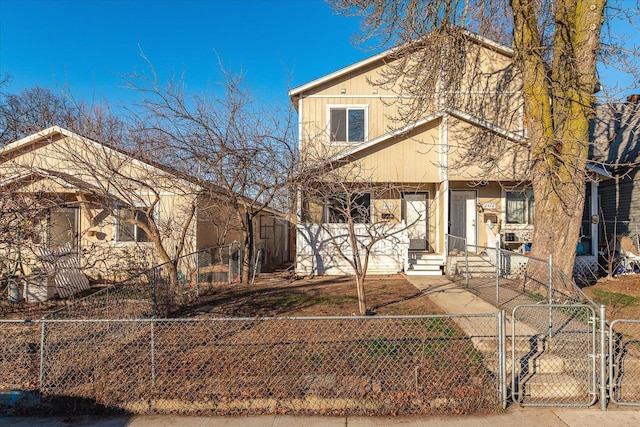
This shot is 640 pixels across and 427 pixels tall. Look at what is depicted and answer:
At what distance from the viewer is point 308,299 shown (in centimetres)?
929

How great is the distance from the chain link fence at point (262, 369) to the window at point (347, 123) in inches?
356

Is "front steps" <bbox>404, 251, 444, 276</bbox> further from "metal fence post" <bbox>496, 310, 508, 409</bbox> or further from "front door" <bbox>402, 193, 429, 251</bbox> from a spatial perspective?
"metal fence post" <bbox>496, 310, 508, 409</bbox>

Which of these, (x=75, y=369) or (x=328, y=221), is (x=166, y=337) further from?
(x=328, y=221)

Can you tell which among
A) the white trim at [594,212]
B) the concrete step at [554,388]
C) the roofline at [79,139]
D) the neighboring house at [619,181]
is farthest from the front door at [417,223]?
the concrete step at [554,388]

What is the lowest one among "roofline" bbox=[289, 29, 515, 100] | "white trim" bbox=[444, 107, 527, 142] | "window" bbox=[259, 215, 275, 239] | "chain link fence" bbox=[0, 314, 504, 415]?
"chain link fence" bbox=[0, 314, 504, 415]

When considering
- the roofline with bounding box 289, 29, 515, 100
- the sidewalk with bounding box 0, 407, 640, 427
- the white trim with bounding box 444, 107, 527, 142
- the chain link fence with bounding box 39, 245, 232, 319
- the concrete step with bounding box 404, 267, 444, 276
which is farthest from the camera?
the roofline with bounding box 289, 29, 515, 100

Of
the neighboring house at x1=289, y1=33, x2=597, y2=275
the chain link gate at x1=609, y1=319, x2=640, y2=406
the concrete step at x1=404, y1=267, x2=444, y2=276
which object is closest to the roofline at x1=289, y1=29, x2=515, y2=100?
the neighboring house at x1=289, y1=33, x2=597, y2=275

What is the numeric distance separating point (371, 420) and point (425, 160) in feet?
32.9

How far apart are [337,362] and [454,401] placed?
60.4 inches

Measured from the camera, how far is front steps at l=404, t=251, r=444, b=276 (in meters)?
12.9

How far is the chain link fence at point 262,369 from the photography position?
14.7ft

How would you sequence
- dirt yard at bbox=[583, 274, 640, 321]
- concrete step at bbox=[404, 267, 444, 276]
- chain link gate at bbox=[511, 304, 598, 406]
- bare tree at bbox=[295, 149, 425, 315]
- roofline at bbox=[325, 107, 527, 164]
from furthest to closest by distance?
concrete step at bbox=[404, 267, 444, 276] → bare tree at bbox=[295, 149, 425, 315] → roofline at bbox=[325, 107, 527, 164] → dirt yard at bbox=[583, 274, 640, 321] → chain link gate at bbox=[511, 304, 598, 406]

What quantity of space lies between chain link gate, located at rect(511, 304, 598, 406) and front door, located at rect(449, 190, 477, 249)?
7.80 meters

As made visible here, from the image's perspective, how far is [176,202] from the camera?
486 inches
